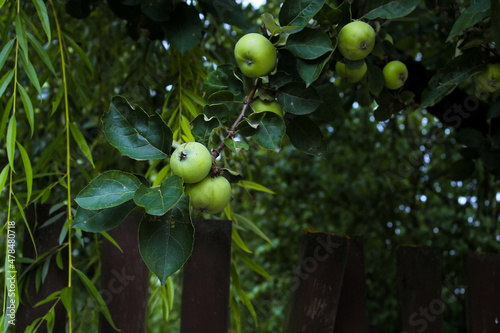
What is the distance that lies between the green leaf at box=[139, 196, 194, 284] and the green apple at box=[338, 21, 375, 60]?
0.35 m

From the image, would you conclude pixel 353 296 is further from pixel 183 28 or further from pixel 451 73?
pixel 183 28

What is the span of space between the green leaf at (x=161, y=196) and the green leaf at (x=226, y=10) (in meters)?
0.60

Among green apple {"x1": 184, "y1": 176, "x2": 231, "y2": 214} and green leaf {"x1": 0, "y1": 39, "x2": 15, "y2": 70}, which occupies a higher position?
green leaf {"x1": 0, "y1": 39, "x2": 15, "y2": 70}

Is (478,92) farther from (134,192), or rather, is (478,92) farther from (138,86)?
(138,86)

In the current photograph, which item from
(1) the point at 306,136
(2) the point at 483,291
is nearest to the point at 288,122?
(1) the point at 306,136

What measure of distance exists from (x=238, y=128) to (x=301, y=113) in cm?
12

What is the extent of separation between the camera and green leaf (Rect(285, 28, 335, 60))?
724 mm

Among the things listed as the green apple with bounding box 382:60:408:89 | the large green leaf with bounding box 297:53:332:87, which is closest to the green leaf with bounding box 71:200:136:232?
the large green leaf with bounding box 297:53:332:87

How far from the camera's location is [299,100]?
767mm

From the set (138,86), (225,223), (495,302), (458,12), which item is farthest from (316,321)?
(138,86)

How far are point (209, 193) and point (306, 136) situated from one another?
0.24m

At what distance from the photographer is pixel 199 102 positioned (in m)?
1.02

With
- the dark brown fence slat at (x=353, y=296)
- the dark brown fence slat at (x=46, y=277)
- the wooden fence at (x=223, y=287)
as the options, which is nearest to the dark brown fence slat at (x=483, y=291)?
the wooden fence at (x=223, y=287)

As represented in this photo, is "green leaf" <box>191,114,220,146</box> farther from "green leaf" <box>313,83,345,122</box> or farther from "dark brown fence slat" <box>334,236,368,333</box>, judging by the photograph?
"dark brown fence slat" <box>334,236,368,333</box>
